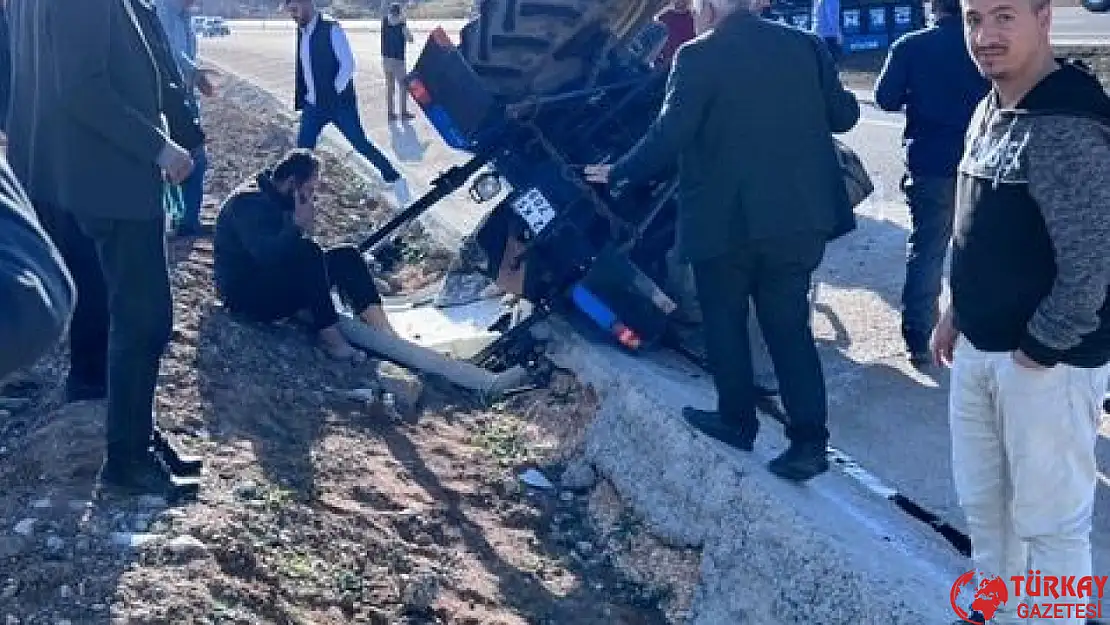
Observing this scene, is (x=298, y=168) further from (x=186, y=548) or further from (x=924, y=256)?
(x=924, y=256)

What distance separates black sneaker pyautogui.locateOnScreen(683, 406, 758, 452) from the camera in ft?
17.6

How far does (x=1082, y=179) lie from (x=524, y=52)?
4.42m

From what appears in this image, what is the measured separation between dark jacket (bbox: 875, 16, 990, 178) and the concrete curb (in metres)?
1.51

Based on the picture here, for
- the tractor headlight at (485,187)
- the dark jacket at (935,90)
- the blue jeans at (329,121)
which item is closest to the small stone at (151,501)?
the tractor headlight at (485,187)

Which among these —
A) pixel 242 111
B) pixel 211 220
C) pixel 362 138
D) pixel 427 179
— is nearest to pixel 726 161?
pixel 211 220

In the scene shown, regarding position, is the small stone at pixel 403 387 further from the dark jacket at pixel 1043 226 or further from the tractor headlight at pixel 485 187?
the dark jacket at pixel 1043 226

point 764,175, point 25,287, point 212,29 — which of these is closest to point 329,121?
point 764,175

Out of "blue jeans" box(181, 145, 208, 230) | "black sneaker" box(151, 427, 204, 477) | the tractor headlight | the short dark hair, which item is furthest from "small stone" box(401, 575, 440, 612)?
"blue jeans" box(181, 145, 208, 230)

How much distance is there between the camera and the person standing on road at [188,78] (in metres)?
8.73

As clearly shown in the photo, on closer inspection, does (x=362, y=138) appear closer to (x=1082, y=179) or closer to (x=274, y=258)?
(x=274, y=258)

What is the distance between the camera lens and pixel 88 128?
4555 mm

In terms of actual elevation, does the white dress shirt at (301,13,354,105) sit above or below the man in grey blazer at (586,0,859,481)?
below

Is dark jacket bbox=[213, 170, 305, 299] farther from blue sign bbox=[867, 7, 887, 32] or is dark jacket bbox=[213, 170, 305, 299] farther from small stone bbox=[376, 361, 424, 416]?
blue sign bbox=[867, 7, 887, 32]

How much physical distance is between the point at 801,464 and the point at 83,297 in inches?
108
